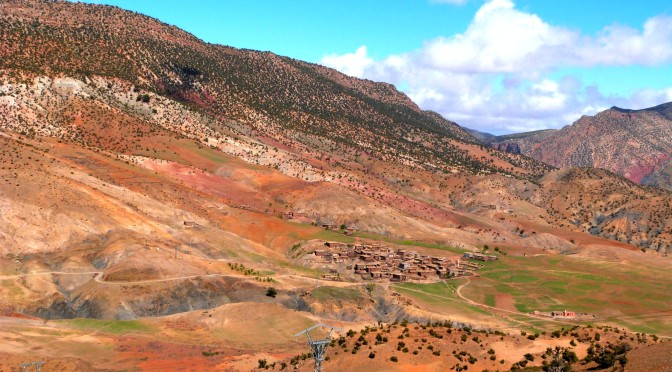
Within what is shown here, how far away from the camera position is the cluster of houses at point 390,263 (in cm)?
9681

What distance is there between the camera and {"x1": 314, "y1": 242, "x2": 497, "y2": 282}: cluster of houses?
96.8 m

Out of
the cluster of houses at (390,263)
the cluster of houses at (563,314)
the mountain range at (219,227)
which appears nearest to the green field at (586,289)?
the mountain range at (219,227)

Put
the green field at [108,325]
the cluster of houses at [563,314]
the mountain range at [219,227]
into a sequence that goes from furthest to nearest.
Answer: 1. the cluster of houses at [563,314]
2. the mountain range at [219,227]
3. the green field at [108,325]

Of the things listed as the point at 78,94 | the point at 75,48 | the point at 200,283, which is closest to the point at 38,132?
the point at 78,94

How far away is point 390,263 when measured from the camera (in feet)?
A: 330

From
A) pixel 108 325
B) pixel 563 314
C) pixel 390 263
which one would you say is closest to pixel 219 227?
pixel 390 263

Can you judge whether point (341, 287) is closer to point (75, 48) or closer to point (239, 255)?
point (239, 255)

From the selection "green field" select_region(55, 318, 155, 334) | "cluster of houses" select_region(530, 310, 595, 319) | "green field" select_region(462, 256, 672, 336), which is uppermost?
"green field" select_region(462, 256, 672, 336)

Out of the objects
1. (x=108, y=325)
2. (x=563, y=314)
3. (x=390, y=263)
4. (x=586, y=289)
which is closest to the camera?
(x=108, y=325)

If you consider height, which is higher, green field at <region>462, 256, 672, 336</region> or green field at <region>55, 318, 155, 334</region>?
green field at <region>462, 256, 672, 336</region>

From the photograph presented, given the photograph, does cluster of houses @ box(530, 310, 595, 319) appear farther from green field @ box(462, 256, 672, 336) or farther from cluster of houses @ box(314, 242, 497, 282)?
cluster of houses @ box(314, 242, 497, 282)

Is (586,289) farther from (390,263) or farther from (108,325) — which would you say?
(108,325)

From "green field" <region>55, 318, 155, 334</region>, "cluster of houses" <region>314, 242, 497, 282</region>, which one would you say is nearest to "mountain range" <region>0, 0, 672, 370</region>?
"green field" <region>55, 318, 155, 334</region>

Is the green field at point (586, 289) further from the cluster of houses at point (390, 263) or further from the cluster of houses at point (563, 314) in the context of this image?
the cluster of houses at point (390, 263)
